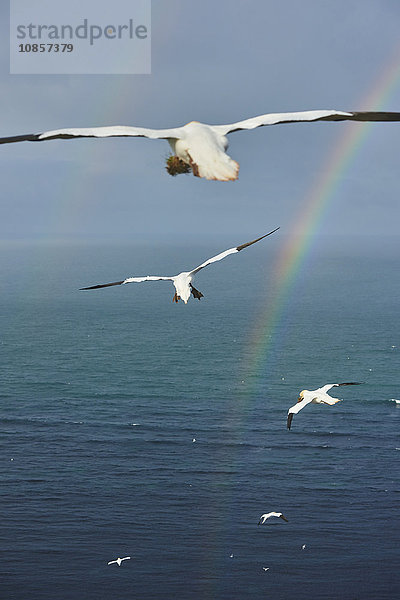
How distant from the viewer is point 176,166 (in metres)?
14.2

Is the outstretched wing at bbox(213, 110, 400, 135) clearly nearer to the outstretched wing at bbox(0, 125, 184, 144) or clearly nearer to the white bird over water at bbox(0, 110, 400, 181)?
the white bird over water at bbox(0, 110, 400, 181)

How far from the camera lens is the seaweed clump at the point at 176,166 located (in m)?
13.8

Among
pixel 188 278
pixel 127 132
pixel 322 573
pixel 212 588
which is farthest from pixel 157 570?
pixel 127 132

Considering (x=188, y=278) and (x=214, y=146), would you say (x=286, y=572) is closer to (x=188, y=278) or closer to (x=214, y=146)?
(x=188, y=278)

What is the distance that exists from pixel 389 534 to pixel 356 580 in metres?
18.1

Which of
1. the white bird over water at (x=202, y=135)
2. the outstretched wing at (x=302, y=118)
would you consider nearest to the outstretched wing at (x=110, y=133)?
the white bird over water at (x=202, y=135)

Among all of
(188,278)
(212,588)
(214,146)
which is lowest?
→ (212,588)

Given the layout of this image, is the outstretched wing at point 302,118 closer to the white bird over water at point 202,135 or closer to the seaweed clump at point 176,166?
the white bird over water at point 202,135

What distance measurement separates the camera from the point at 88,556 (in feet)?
655

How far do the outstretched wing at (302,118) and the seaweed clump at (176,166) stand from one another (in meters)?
0.81

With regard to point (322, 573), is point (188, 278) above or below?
above

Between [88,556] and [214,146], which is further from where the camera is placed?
[88,556]

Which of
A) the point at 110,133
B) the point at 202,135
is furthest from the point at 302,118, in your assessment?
the point at 110,133

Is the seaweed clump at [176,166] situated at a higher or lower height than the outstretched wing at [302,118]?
lower
